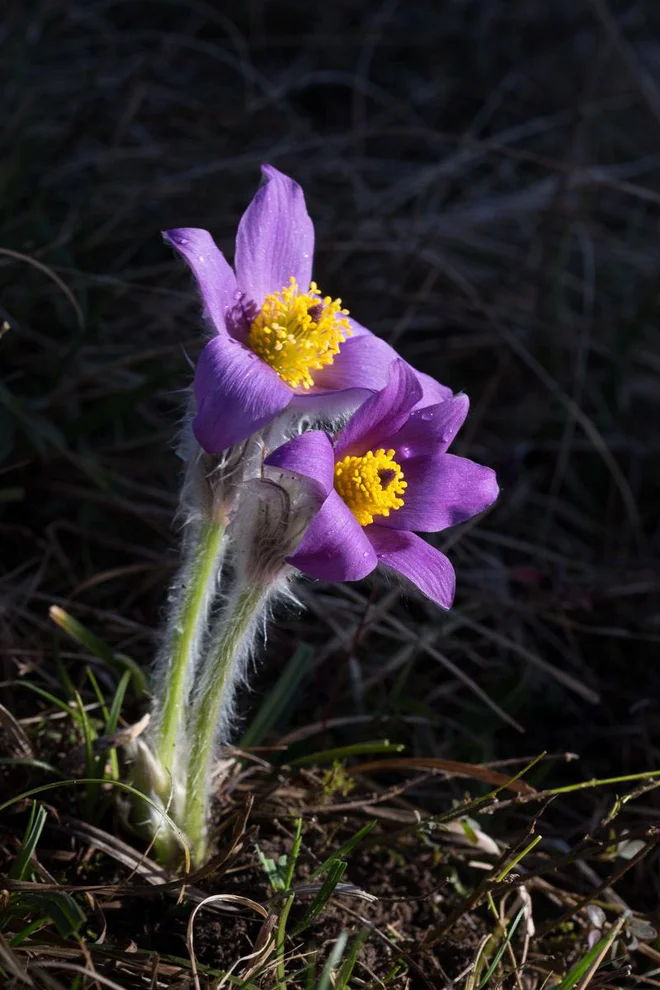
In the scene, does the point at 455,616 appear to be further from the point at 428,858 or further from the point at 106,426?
the point at 106,426

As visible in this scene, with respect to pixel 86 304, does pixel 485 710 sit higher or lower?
lower

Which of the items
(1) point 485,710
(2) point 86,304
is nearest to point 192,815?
(1) point 485,710

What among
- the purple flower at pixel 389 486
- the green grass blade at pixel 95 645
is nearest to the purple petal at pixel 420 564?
the purple flower at pixel 389 486

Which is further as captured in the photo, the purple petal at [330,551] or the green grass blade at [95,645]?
the green grass blade at [95,645]

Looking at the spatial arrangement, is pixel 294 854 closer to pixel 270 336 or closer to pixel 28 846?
pixel 28 846

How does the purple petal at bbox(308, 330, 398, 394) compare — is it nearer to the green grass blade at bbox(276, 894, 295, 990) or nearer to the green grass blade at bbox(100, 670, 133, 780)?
the green grass blade at bbox(100, 670, 133, 780)

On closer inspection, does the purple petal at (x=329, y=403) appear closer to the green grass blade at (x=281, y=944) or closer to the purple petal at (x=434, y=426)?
the purple petal at (x=434, y=426)

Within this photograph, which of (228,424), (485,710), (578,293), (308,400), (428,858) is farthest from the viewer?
(578,293)

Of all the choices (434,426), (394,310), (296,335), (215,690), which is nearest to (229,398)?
(296,335)
